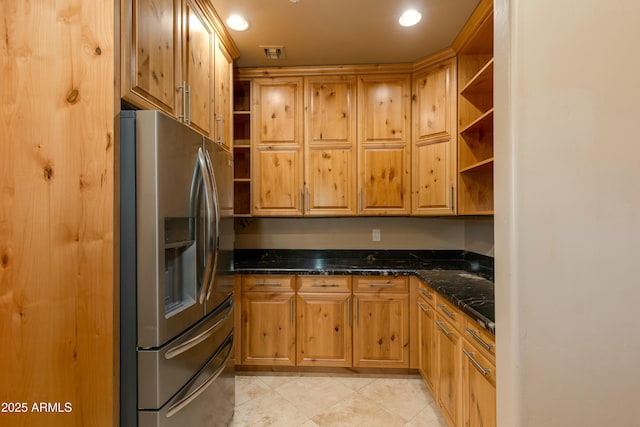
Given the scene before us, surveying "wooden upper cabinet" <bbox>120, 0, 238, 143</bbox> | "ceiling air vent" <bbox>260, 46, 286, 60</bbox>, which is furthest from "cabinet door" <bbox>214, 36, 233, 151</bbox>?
"ceiling air vent" <bbox>260, 46, 286, 60</bbox>

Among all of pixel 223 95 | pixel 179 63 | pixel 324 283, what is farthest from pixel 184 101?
pixel 324 283

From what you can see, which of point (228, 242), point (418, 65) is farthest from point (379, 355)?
point (418, 65)

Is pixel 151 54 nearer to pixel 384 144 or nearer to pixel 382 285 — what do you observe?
pixel 384 144

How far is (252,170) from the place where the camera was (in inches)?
109

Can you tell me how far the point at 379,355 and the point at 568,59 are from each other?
7.72 feet

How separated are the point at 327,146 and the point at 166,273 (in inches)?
73.7

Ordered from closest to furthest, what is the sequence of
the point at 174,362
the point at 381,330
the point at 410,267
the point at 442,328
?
the point at 174,362
the point at 442,328
the point at 381,330
the point at 410,267

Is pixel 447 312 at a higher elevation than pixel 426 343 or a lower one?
higher

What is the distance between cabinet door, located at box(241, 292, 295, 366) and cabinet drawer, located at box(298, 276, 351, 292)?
132 mm

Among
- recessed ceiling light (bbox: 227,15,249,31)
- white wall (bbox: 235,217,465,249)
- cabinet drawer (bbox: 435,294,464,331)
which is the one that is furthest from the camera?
white wall (bbox: 235,217,465,249)

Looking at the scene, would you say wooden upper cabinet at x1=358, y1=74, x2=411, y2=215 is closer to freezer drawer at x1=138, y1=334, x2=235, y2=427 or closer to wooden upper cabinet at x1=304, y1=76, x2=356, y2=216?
wooden upper cabinet at x1=304, y1=76, x2=356, y2=216

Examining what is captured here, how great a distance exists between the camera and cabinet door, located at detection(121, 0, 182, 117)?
3.92 ft

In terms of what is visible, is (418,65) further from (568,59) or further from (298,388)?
(298,388)

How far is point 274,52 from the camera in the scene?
2496 mm
